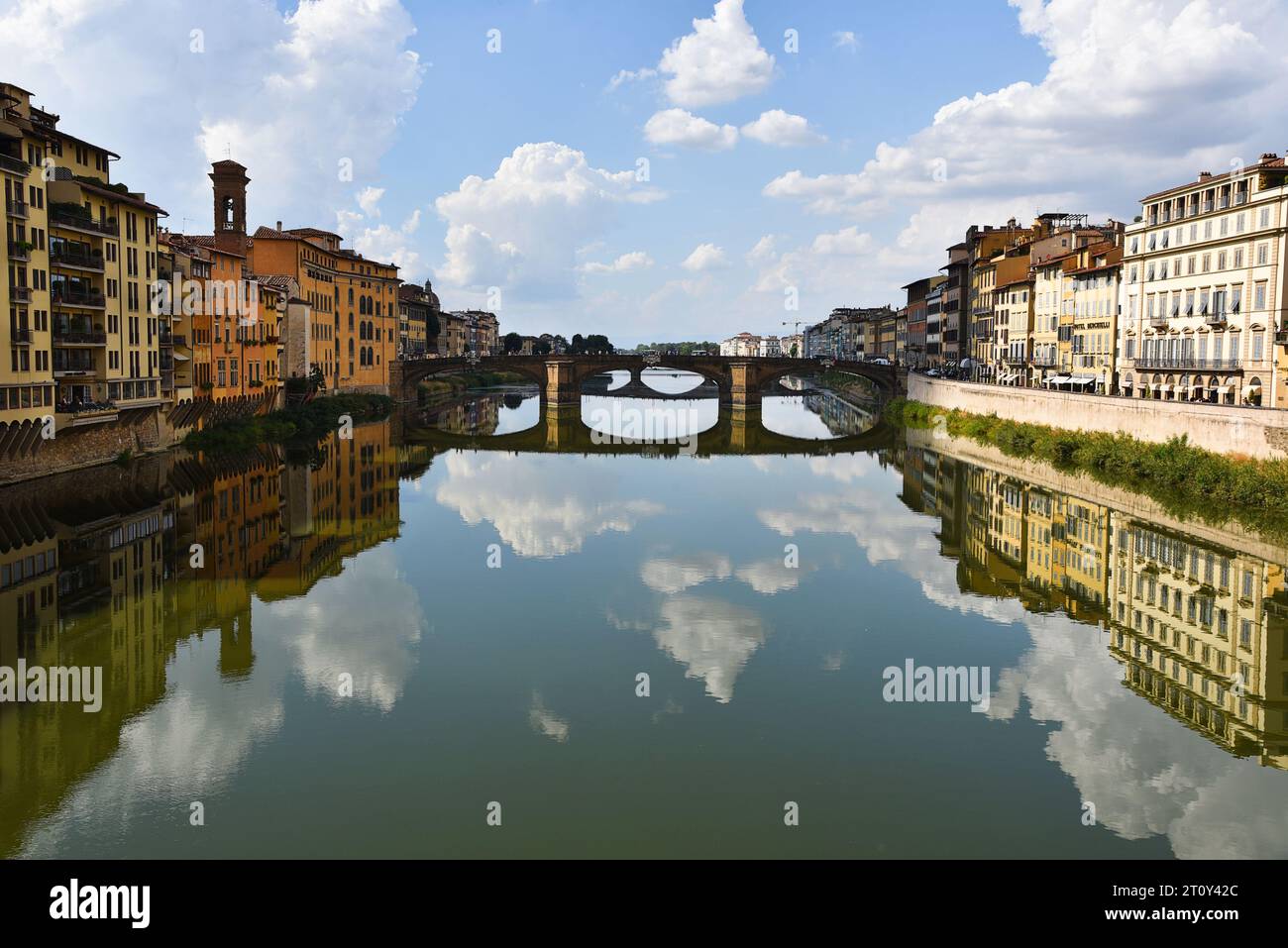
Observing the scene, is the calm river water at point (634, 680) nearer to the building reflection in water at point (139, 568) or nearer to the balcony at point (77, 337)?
the building reflection in water at point (139, 568)

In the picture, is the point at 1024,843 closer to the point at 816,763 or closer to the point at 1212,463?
the point at 816,763

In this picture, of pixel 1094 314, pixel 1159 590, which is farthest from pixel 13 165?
pixel 1094 314

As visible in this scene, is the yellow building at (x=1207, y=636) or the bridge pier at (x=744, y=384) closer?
the yellow building at (x=1207, y=636)

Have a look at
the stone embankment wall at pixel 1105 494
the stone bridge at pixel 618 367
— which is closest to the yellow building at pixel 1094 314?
the stone embankment wall at pixel 1105 494

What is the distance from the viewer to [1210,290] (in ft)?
140

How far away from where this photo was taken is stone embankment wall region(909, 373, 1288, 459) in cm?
3181

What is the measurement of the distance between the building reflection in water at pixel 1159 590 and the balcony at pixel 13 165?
2907cm

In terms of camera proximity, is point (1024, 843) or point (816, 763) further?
point (816, 763)

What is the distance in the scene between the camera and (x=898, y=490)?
42719mm

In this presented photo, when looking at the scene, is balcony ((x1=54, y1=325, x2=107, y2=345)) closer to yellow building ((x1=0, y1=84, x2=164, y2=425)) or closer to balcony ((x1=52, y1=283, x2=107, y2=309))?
yellow building ((x1=0, y1=84, x2=164, y2=425))

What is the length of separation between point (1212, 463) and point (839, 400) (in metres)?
77.8

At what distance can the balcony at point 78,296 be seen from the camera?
119 feet
